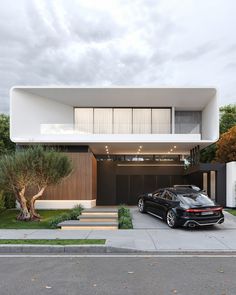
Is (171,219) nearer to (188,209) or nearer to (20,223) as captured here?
(188,209)

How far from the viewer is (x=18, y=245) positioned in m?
10.0

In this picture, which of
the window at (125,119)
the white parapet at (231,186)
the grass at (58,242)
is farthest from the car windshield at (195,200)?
the window at (125,119)

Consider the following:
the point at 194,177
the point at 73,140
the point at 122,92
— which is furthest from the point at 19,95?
the point at 194,177

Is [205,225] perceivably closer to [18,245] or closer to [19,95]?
[18,245]

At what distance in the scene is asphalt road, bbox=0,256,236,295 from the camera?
630cm

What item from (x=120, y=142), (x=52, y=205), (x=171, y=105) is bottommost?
(x=52, y=205)

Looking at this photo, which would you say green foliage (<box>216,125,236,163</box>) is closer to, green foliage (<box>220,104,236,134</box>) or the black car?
green foliage (<box>220,104,236,134</box>)

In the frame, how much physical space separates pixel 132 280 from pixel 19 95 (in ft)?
57.4

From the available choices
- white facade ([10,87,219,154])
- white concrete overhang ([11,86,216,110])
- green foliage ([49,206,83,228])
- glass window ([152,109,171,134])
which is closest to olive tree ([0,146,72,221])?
green foliage ([49,206,83,228])

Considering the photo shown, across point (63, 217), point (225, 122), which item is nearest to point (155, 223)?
point (63, 217)

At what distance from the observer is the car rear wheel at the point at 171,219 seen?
13.6 meters

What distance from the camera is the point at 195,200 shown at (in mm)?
13906

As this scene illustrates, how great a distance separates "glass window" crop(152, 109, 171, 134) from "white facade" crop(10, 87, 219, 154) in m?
0.08

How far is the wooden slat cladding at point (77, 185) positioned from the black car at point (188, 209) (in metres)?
6.74
